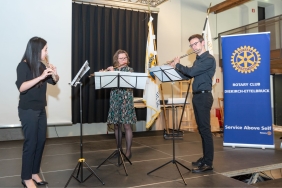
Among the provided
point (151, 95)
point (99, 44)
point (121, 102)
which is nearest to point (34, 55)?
point (121, 102)

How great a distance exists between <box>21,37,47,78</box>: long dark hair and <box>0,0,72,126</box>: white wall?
9.76 ft

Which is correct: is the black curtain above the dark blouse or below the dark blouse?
above

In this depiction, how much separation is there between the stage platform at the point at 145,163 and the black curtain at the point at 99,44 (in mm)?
1093

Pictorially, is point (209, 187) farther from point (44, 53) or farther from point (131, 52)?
point (131, 52)

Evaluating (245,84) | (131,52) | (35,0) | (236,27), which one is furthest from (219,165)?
(236,27)

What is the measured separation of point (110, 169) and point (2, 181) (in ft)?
3.82

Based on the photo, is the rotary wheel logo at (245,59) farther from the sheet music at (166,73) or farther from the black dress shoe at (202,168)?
the black dress shoe at (202,168)

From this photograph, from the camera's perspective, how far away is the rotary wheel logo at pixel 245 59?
13.9 feet

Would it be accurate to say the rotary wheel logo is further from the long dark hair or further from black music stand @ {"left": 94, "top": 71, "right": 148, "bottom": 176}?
the long dark hair

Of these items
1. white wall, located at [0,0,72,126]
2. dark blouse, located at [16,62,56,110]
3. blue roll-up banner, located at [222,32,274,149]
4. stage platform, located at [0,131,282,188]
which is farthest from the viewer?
white wall, located at [0,0,72,126]

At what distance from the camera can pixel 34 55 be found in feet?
7.55

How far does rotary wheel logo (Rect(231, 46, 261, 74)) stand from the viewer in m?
4.23

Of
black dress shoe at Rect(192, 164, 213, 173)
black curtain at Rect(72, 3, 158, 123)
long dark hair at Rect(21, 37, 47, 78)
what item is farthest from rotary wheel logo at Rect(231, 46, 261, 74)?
long dark hair at Rect(21, 37, 47, 78)

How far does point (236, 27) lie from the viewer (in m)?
9.04
